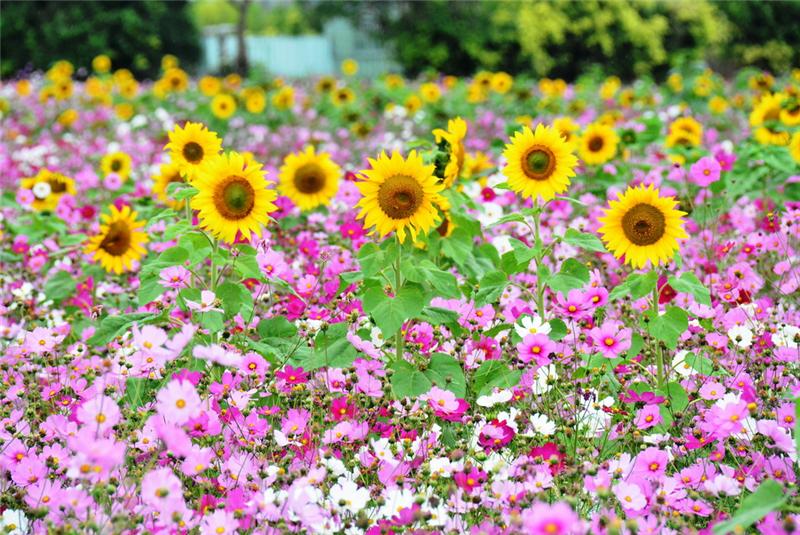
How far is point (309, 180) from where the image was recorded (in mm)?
3822

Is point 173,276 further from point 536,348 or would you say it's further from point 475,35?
point 475,35

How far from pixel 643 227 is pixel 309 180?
1.56m

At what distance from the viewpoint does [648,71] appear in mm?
18828

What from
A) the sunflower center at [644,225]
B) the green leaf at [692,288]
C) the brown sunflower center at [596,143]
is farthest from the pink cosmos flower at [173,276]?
the brown sunflower center at [596,143]

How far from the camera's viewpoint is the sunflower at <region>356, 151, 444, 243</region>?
8.99 ft

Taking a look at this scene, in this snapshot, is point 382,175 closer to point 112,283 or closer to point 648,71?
point 112,283

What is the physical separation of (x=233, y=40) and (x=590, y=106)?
14.9 meters

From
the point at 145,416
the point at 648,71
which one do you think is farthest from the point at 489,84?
the point at 648,71

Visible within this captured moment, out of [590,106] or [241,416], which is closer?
[241,416]

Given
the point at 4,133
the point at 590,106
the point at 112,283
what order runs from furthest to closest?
1. the point at 590,106
2. the point at 4,133
3. the point at 112,283

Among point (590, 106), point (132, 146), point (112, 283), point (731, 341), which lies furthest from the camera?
point (590, 106)

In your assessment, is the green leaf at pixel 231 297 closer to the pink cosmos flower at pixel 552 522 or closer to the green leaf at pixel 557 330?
the green leaf at pixel 557 330

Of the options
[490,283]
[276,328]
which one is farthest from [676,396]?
[276,328]

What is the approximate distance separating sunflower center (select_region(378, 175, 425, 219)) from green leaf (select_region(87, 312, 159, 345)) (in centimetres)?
75
